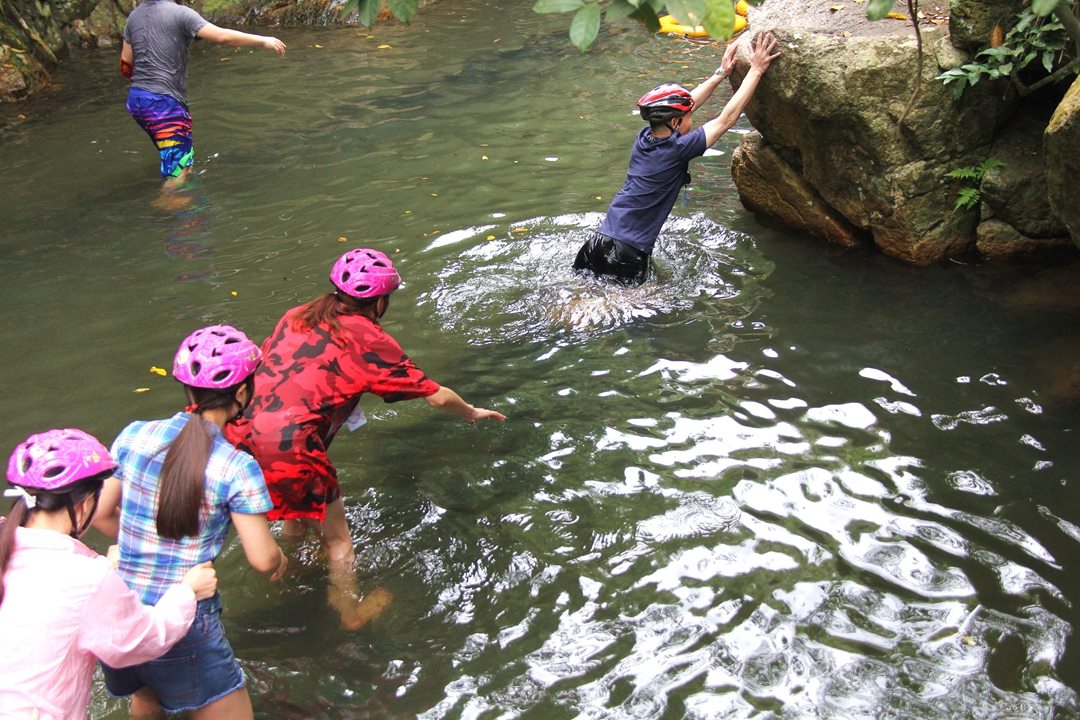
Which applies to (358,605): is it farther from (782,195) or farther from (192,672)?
(782,195)

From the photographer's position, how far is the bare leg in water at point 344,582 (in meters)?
4.24

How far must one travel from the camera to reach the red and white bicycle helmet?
631 centimetres

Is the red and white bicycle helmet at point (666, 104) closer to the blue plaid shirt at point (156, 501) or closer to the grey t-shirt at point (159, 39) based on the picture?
the blue plaid shirt at point (156, 501)

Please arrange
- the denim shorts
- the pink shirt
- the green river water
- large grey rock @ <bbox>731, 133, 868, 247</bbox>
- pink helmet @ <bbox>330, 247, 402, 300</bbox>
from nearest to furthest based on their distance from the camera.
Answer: the pink shirt
the denim shorts
the green river water
pink helmet @ <bbox>330, 247, 402, 300</bbox>
large grey rock @ <bbox>731, 133, 868, 247</bbox>

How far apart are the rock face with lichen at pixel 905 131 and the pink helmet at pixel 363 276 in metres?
3.62

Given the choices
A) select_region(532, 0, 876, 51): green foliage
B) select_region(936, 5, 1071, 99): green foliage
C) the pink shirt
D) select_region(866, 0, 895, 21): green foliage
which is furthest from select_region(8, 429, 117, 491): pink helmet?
select_region(936, 5, 1071, 99): green foliage

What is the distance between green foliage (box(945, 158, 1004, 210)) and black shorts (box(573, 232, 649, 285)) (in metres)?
2.11

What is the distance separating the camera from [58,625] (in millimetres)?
2705

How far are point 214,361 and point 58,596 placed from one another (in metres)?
0.88

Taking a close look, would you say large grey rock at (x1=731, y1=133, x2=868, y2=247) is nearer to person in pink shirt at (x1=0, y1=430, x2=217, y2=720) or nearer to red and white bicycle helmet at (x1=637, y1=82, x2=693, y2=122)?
red and white bicycle helmet at (x1=637, y1=82, x2=693, y2=122)

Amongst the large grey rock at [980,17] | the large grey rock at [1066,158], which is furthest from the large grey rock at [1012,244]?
the large grey rock at [1066,158]

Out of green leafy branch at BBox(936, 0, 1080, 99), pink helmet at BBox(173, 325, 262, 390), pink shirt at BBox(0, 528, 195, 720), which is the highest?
green leafy branch at BBox(936, 0, 1080, 99)

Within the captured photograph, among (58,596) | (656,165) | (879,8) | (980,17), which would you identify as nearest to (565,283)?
(656,165)

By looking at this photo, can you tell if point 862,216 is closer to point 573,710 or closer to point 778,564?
point 778,564
